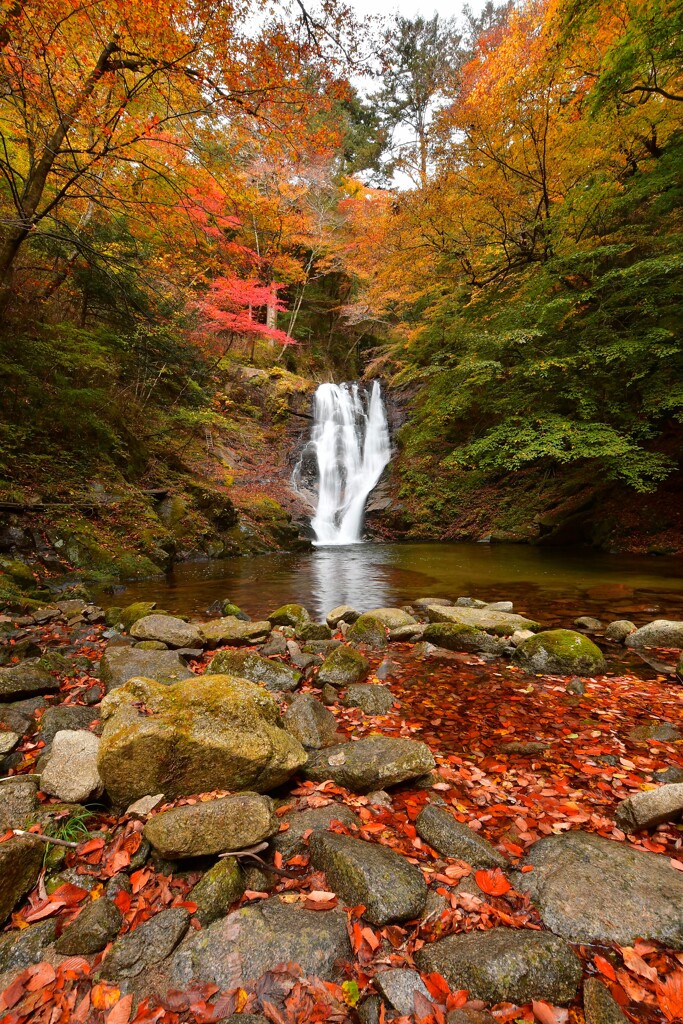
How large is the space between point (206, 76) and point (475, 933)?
9.44m

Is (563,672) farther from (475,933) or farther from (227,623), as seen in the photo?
(227,623)

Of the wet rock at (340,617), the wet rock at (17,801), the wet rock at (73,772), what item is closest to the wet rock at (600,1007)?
the wet rock at (73,772)

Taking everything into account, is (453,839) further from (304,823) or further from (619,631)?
(619,631)

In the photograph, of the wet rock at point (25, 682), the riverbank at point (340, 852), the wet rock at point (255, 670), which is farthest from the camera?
the wet rock at point (255, 670)

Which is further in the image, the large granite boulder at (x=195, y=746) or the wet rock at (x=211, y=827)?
the large granite boulder at (x=195, y=746)

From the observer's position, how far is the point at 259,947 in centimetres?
162

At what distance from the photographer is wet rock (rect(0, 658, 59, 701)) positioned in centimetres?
343

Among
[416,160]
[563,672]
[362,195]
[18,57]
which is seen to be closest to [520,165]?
[416,160]

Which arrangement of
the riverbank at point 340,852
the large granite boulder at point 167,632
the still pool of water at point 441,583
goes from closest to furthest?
1. the riverbank at point 340,852
2. the large granite boulder at point 167,632
3. the still pool of water at point 441,583

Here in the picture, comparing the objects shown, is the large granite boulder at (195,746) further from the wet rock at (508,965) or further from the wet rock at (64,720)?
the wet rock at (508,965)

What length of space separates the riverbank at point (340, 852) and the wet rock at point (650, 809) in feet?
0.04

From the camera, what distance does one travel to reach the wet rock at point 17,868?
1710 millimetres

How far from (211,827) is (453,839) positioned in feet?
3.85

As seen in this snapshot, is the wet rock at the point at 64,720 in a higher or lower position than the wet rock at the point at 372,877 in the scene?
lower
